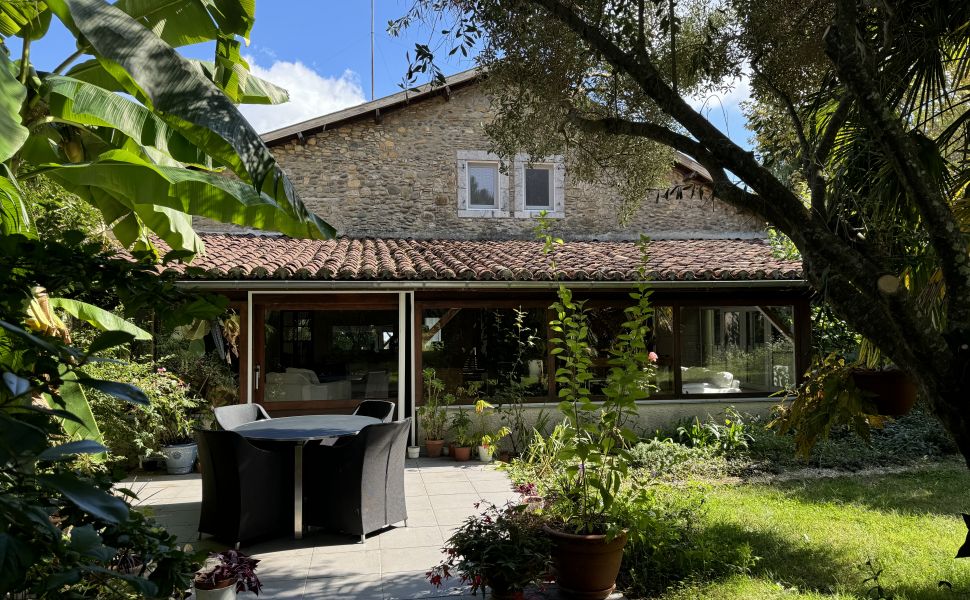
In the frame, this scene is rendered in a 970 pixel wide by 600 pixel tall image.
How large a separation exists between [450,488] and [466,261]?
384 centimetres

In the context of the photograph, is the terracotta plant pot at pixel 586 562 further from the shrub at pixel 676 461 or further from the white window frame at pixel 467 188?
the white window frame at pixel 467 188

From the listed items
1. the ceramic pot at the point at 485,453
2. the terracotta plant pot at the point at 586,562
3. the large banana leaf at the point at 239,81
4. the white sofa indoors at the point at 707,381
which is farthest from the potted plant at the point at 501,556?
the white sofa indoors at the point at 707,381

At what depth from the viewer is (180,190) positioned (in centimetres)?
458

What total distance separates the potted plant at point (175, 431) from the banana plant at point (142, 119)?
9.65 ft

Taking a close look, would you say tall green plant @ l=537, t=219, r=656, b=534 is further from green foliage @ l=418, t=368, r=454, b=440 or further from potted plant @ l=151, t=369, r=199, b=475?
potted plant @ l=151, t=369, r=199, b=475

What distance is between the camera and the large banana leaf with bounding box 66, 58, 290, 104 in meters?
4.90

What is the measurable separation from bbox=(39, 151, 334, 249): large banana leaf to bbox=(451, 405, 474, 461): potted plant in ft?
17.2

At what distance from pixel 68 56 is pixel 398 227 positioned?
8.54m

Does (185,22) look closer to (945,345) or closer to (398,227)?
(945,345)

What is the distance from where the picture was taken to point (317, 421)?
22.9 feet

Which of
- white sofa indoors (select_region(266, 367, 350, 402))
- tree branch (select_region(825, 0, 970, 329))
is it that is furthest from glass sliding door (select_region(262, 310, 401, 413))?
tree branch (select_region(825, 0, 970, 329))

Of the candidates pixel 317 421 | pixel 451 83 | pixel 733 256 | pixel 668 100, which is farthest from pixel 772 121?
pixel 451 83

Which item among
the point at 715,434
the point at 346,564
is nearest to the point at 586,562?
the point at 346,564

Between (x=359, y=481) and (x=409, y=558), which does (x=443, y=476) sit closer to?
(x=359, y=481)
